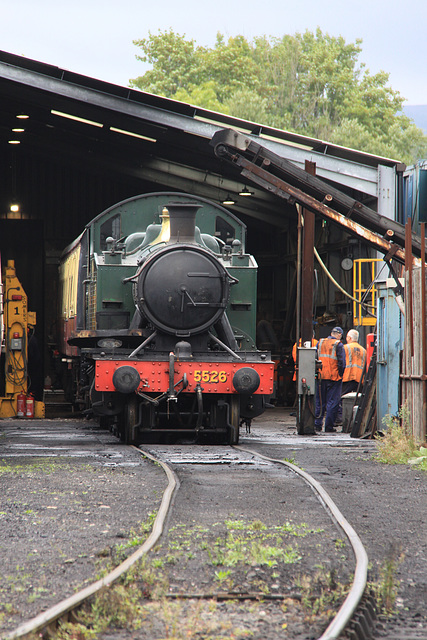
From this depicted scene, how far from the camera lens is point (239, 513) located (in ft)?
20.8

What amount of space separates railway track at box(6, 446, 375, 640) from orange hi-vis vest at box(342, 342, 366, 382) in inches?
196

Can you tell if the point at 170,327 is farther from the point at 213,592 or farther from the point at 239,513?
the point at 213,592

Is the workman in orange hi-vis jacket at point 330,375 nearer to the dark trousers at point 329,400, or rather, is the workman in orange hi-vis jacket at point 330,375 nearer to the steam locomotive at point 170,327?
the dark trousers at point 329,400

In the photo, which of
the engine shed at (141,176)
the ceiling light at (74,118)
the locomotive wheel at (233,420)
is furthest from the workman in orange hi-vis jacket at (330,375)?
the ceiling light at (74,118)

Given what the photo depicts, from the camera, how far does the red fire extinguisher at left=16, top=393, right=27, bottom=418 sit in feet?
58.5

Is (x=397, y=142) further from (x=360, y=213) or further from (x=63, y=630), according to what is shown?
(x=63, y=630)

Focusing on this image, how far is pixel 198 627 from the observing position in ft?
12.3

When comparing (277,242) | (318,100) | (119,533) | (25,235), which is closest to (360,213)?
(119,533)

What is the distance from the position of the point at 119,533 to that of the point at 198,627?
191 centimetres

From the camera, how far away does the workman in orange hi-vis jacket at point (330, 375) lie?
582 inches

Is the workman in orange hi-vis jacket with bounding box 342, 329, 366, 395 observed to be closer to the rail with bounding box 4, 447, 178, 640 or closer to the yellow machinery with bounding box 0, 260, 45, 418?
the yellow machinery with bounding box 0, 260, 45, 418

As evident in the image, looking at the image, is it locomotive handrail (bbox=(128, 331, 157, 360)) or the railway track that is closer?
the railway track

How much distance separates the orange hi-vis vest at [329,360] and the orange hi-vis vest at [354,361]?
0.61 meters

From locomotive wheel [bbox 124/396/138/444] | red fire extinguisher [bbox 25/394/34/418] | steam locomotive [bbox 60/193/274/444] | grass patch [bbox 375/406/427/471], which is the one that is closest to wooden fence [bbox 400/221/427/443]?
grass patch [bbox 375/406/427/471]
